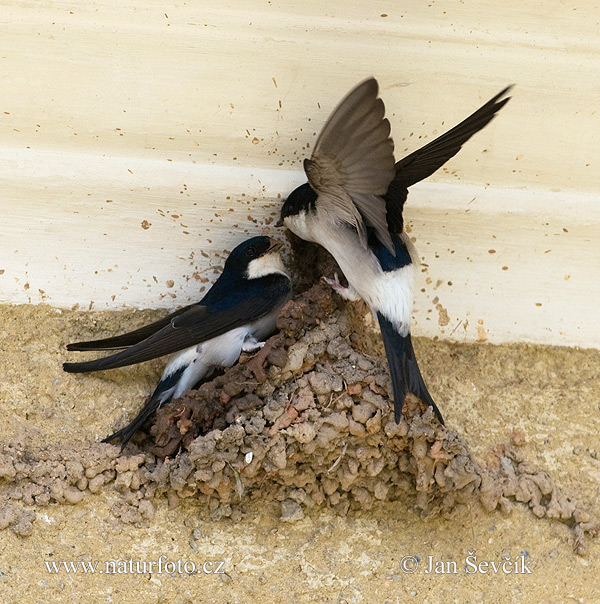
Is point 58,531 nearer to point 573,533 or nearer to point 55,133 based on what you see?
point 55,133

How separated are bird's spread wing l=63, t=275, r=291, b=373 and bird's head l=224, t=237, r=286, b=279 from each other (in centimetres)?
4

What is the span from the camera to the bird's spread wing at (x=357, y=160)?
2146 mm

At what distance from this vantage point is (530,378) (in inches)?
113

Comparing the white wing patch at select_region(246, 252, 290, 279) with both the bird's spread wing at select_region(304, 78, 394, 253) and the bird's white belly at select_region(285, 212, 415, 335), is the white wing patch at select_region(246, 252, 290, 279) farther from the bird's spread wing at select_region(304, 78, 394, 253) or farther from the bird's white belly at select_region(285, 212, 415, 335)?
the bird's spread wing at select_region(304, 78, 394, 253)

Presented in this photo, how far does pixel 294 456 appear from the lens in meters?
2.51

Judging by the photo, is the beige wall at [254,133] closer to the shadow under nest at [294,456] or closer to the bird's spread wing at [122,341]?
the bird's spread wing at [122,341]

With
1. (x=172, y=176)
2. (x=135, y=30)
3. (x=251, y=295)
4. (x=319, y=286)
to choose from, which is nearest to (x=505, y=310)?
(x=319, y=286)

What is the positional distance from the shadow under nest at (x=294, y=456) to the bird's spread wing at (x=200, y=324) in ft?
0.36

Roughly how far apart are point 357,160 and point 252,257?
0.57 meters

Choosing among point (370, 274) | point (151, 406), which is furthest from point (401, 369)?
point (151, 406)

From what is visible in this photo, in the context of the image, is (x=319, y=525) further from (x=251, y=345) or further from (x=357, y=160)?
(x=357, y=160)

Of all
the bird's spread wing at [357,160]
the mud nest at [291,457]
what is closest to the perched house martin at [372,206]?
the bird's spread wing at [357,160]

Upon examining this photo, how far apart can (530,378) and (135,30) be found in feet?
4.72

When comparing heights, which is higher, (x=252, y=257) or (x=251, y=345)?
(x=252, y=257)
